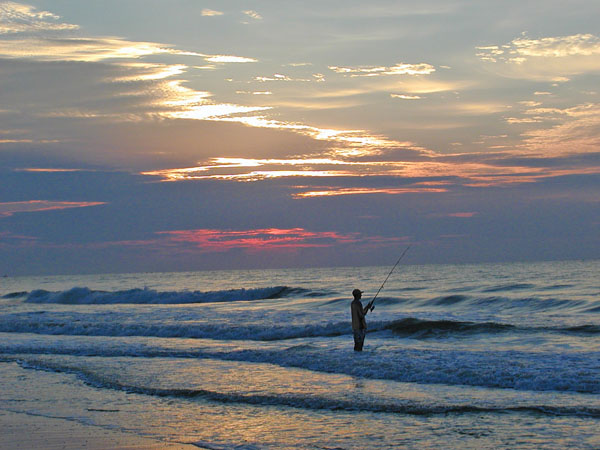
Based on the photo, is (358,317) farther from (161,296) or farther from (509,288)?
(161,296)

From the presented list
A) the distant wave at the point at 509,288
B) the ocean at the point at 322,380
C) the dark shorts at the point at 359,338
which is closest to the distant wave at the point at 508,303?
the ocean at the point at 322,380

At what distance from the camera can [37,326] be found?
25.4 meters

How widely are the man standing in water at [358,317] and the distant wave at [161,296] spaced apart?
89.4 feet

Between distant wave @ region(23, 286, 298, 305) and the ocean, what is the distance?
18184mm

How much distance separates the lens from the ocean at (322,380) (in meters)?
8.45

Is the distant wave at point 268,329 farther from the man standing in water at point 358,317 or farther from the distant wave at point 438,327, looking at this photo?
the man standing in water at point 358,317

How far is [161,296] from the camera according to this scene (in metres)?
44.7

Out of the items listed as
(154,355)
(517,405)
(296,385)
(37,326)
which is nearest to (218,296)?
(37,326)

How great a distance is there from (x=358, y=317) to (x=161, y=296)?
3183 centimetres

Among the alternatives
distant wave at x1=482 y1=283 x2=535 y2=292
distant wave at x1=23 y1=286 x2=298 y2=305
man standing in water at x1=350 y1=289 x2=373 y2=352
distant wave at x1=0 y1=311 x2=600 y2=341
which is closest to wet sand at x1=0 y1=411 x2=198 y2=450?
man standing in water at x1=350 y1=289 x2=373 y2=352

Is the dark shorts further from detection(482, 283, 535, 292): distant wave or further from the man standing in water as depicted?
detection(482, 283, 535, 292): distant wave

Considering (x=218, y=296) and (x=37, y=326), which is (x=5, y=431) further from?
(x=218, y=296)

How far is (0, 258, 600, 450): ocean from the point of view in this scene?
27.7ft

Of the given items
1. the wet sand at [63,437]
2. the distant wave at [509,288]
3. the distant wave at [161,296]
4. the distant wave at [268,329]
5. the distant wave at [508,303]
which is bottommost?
the distant wave at [161,296]
